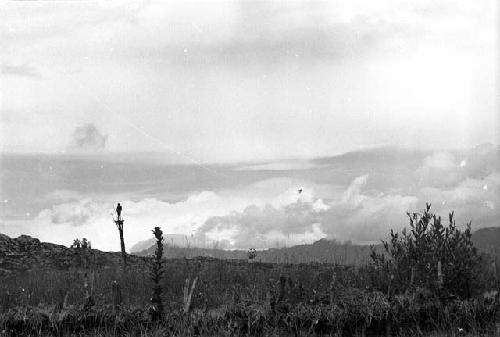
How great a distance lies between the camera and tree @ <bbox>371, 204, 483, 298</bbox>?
12875mm

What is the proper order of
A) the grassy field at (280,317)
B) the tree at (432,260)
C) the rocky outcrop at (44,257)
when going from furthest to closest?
the rocky outcrop at (44,257)
the tree at (432,260)
the grassy field at (280,317)

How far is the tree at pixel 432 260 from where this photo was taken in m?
12.9

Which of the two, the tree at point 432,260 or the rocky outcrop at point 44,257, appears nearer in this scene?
the tree at point 432,260

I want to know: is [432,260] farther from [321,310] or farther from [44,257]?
[44,257]

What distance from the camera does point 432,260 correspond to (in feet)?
42.4

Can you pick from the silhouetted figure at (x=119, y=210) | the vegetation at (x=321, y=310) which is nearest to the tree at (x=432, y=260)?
the vegetation at (x=321, y=310)

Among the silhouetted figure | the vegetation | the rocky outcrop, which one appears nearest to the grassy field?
the vegetation

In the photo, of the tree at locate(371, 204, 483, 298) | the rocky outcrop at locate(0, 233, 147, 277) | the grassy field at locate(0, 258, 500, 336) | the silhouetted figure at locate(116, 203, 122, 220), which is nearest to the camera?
the grassy field at locate(0, 258, 500, 336)

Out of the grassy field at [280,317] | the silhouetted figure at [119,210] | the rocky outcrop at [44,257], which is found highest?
the silhouetted figure at [119,210]

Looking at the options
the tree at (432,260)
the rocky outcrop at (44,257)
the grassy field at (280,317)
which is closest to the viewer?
the grassy field at (280,317)

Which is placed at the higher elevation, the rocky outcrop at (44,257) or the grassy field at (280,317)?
the rocky outcrop at (44,257)

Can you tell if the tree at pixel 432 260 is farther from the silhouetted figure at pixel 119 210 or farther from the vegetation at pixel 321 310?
the silhouetted figure at pixel 119 210

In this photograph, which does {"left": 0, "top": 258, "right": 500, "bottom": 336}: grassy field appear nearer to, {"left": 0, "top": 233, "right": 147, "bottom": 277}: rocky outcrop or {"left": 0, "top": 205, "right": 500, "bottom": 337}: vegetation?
{"left": 0, "top": 205, "right": 500, "bottom": 337}: vegetation

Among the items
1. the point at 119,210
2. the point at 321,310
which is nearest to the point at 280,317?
the point at 321,310
